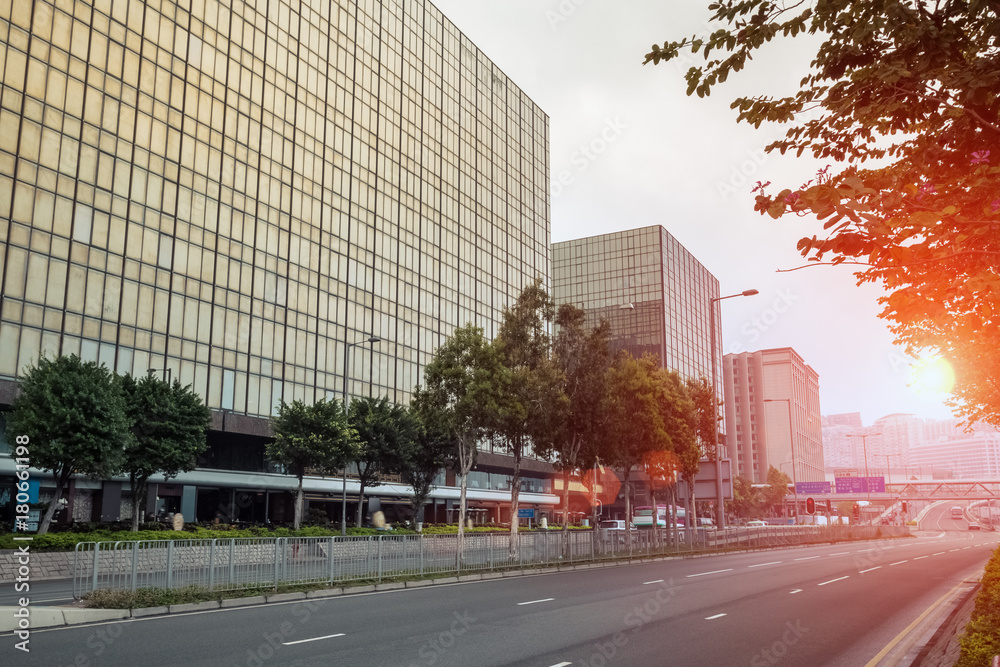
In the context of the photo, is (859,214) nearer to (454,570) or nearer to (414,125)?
(454,570)

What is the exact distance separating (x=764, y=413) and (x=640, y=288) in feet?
273

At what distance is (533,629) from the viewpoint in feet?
Answer: 41.7

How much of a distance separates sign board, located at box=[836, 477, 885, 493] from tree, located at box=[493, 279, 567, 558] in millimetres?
68293

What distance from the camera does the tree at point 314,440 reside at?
3831cm

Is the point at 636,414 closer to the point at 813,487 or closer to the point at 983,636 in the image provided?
the point at 983,636

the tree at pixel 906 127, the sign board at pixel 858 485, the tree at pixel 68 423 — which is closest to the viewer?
the tree at pixel 906 127

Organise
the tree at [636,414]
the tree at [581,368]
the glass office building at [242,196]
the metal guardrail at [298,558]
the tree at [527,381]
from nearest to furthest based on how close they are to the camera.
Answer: the metal guardrail at [298,558] → the tree at [527,381] → the tree at [581,368] → the tree at [636,414] → the glass office building at [242,196]

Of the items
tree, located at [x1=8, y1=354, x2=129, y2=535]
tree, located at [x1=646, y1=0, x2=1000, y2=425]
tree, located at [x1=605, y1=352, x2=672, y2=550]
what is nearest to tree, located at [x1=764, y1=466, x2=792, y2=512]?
tree, located at [x1=605, y1=352, x2=672, y2=550]

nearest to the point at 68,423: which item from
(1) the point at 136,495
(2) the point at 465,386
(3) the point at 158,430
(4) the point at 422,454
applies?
(3) the point at 158,430

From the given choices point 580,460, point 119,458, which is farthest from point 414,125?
point 119,458

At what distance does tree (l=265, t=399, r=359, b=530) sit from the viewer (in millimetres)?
38312

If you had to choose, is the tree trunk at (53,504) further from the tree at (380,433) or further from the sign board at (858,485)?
the sign board at (858,485)

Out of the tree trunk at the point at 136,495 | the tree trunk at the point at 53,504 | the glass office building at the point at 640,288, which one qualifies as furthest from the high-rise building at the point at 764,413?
the tree trunk at the point at 53,504

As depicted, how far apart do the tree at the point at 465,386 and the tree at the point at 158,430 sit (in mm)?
11344
